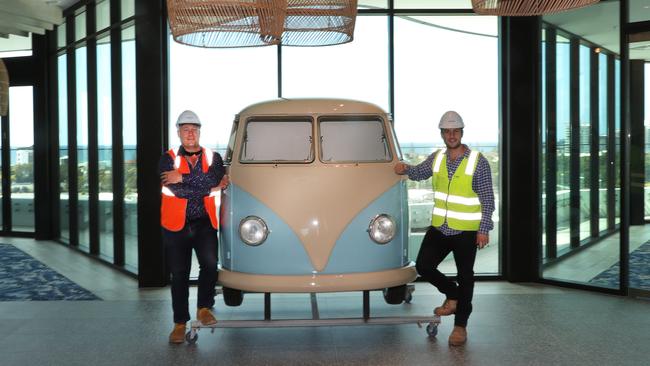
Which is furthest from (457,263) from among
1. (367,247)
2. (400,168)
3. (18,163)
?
(18,163)

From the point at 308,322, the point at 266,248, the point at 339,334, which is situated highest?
the point at 266,248

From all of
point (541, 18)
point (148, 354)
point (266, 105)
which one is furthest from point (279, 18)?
point (541, 18)

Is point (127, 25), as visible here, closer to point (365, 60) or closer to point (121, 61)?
point (121, 61)

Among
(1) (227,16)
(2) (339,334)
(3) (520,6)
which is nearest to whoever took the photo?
(3) (520,6)

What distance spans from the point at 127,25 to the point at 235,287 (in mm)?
4802

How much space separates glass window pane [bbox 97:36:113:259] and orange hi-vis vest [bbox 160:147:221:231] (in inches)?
173

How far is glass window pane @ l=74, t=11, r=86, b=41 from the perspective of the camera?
10945mm

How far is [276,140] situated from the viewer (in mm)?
5688

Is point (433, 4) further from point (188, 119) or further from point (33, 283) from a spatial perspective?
point (33, 283)

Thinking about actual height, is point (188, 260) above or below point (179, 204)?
below

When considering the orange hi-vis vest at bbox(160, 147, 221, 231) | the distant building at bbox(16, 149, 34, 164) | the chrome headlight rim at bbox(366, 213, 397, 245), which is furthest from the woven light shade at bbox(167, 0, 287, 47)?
the distant building at bbox(16, 149, 34, 164)

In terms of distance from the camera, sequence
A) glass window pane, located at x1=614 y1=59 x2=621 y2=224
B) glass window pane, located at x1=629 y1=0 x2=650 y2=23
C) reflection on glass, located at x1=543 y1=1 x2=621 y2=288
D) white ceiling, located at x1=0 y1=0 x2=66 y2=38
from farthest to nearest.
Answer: white ceiling, located at x1=0 y1=0 x2=66 y2=38, reflection on glass, located at x1=543 y1=1 x2=621 y2=288, glass window pane, located at x1=614 y1=59 x2=621 y2=224, glass window pane, located at x1=629 y1=0 x2=650 y2=23

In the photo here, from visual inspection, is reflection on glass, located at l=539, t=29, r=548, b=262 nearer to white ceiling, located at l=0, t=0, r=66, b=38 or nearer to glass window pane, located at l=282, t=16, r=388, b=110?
glass window pane, located at l=282, t=16, r=388, b=110

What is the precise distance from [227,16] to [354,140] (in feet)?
5.00
